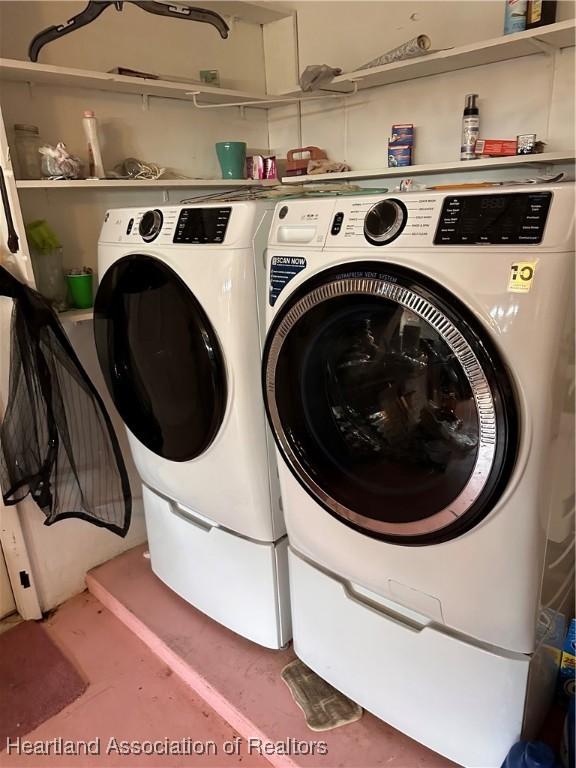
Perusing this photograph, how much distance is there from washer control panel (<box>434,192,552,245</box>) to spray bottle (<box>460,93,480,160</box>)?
0.91 m

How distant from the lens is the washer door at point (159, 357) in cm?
134

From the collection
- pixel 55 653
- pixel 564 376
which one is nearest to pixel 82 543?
pixel 55 653

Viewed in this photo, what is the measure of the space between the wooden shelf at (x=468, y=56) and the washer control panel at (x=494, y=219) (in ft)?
2.62

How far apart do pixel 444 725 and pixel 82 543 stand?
4.30ft

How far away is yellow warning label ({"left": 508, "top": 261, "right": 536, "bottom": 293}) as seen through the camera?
2.74ft

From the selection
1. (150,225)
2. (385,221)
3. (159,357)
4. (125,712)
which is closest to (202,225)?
(150,225)

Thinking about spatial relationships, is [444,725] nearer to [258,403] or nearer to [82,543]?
[258,403]

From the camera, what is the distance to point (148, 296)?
4.77 feet

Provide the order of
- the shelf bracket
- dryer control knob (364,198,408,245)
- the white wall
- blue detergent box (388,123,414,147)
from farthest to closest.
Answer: the shelf bracket, blue detergent box (388,123,414,147), the white wall, dryer control knob (364,198,408,245)

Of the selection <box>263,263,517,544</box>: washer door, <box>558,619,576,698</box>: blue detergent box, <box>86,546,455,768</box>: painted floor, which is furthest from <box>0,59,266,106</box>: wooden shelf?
<box>558,619,576,698</box>: blue detergent box

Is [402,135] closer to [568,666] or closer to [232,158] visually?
[232,158]

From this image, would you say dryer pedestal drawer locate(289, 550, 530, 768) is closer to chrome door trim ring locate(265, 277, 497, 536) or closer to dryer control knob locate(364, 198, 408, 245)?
chrome door trim ring locate(265, 277, 497, 536)

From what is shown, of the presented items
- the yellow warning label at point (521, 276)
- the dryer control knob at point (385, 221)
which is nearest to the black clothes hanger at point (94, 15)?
the dryer control knob at point (385, 221)

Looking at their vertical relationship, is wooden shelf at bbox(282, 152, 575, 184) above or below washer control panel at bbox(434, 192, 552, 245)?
above
